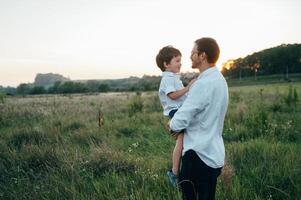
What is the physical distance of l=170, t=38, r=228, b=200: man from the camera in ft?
7.84

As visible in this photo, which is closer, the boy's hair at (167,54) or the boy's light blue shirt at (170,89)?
the boy's light blue shirt at (170,89)

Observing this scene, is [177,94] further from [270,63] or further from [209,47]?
[270,63]

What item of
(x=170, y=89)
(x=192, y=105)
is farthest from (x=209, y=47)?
(x=170, y=89)

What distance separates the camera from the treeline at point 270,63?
299 feet

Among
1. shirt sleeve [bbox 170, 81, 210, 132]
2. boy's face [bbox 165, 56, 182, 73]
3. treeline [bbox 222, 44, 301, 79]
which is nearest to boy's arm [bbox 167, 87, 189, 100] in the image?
boy's face [bbox 165, 56, 182, 73]

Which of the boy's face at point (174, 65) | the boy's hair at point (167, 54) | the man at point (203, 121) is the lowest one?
the man at point (203, 121)

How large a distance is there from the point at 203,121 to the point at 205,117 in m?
0.04

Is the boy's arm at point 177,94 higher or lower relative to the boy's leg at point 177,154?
higher

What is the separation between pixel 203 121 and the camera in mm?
2479

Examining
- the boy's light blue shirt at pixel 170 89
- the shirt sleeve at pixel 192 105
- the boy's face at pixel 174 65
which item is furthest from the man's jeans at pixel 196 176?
the boy's face at pixel 174 65

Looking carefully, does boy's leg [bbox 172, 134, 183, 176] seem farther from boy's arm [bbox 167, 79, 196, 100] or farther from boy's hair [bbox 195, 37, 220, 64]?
boy's hair [bbox 195, 37, 220, 64]

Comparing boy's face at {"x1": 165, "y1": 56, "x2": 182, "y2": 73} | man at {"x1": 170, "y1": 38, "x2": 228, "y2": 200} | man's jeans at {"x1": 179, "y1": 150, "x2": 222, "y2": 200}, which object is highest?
boy's face at {"x1": 165, "y1": 56, "x2": 182, "y2": 73}

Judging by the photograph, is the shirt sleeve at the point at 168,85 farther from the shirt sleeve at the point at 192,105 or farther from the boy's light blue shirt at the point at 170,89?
the shirt sleeve at the point at 192,105

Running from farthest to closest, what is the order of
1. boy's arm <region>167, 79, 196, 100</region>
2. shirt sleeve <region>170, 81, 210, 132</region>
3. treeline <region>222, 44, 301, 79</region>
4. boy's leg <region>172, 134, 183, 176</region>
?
1. treeline <region>222, 44, 301, 79</region>
2. boy's arm <region>167, 79, 196, 100</region>
3. boy's leg <region>172, 134, 183, 176</region>
4. shirt sleeve <region>170, 81, 210, 132</region>
